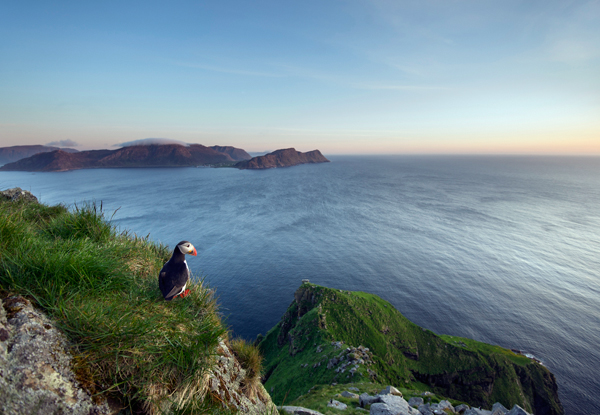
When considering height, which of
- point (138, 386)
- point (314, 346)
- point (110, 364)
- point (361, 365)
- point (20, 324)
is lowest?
point (314, 346)

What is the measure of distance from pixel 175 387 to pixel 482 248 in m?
103

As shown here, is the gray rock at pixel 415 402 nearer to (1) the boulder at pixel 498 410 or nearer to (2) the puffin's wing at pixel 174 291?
(1) the boulder at pixel 498 410

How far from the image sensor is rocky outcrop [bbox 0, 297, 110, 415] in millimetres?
2709

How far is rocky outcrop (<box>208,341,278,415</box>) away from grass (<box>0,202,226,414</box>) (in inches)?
14.9

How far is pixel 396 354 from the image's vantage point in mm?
37781

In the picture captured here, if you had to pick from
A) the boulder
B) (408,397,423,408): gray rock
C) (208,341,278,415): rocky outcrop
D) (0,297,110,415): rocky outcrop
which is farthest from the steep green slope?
(0,297,110,415): rocky outcrop

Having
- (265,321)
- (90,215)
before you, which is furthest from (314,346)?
(90,215)

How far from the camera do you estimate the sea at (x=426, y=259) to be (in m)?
52.6

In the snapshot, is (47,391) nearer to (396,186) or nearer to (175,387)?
(175,387)

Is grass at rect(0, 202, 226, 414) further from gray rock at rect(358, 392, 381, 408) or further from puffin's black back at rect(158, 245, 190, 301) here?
gray rock at rect(358, 392, 381, 408)

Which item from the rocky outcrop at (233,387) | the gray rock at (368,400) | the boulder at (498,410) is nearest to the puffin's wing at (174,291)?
the rocky outcrop at (233,387)

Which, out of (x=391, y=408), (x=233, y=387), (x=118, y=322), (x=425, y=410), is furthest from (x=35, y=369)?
(x=425, y=410)

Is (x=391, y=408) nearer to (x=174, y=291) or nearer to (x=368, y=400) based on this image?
(x=368, y=400)

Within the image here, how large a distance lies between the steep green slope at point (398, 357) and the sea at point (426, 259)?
8093 millimetres
